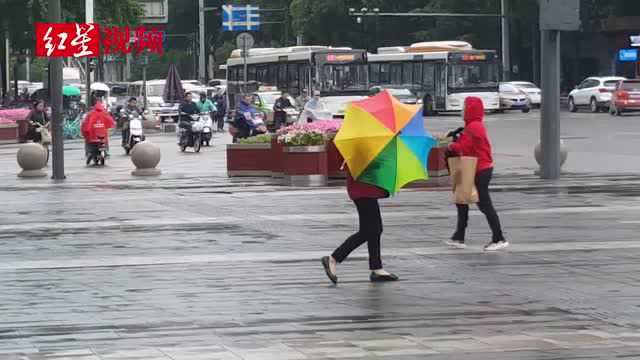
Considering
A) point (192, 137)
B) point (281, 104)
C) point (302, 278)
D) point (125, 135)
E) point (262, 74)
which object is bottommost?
point (302, 278)

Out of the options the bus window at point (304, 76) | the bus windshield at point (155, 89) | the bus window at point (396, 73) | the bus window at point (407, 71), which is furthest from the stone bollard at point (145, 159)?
the bus windshield at point (155, 89)

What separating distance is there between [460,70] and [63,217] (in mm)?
47368

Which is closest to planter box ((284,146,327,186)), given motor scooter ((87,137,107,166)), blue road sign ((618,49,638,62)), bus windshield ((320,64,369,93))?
motor scooter ((87,137,107,166))

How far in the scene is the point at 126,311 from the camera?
11797mm

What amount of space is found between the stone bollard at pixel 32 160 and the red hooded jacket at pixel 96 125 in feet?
12.0

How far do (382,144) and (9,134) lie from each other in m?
36.4

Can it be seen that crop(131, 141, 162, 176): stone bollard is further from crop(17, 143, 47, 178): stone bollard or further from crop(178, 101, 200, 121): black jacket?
crop(178, 101, 200, 121): black jacket

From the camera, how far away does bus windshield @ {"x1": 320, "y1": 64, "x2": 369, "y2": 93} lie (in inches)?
2383

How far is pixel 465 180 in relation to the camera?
52.4ft

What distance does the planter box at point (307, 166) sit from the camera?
26.3 m

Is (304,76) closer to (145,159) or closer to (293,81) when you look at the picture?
(293,81)

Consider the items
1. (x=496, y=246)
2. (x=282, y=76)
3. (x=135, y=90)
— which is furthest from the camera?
(x=135, y=90)

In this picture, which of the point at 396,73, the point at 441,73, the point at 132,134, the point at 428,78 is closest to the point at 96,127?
the point at 132,134

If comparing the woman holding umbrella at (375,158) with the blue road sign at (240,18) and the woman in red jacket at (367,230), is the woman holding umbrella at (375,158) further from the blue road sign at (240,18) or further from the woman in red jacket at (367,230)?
the blue road sign at (240,18)
